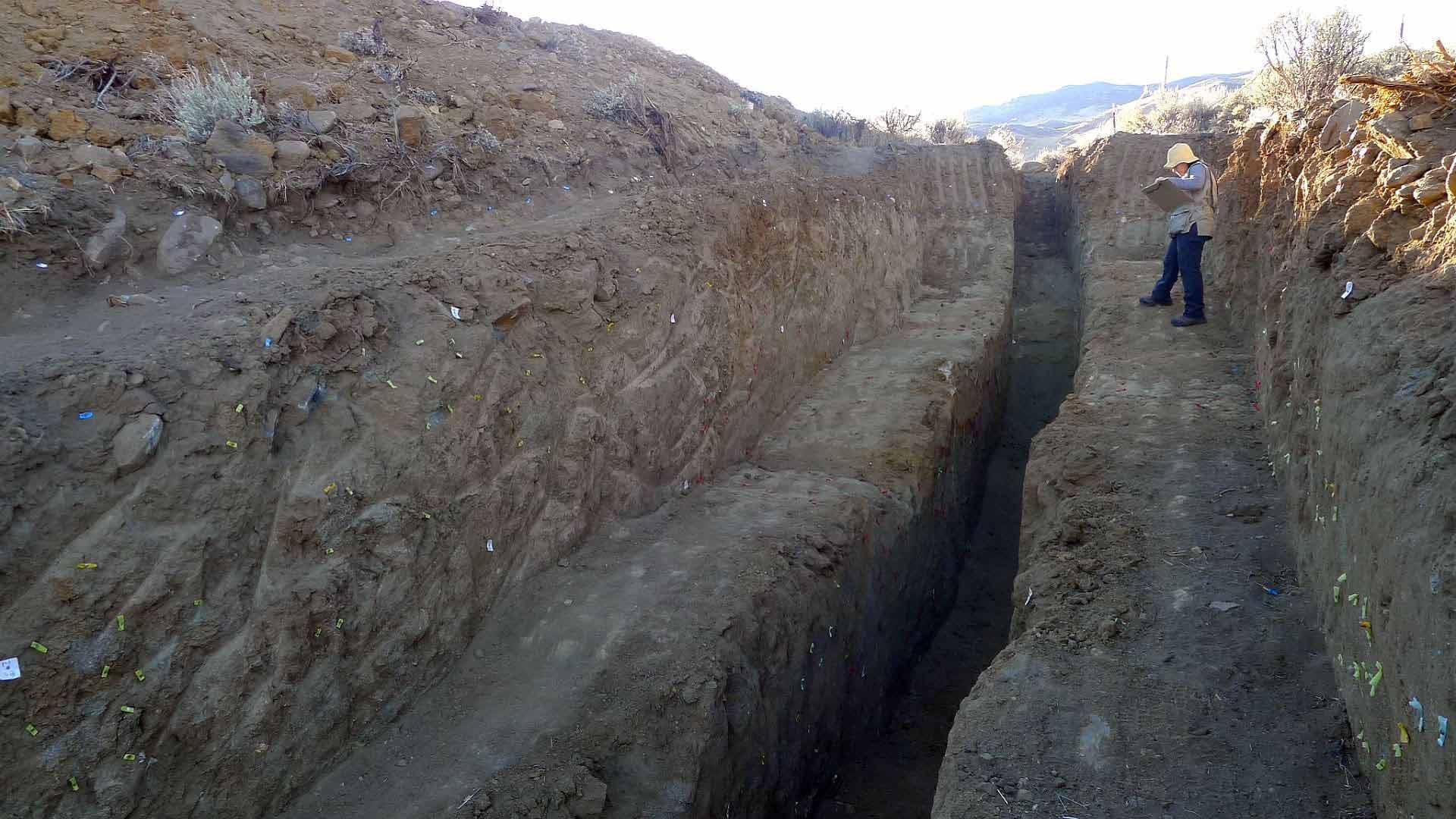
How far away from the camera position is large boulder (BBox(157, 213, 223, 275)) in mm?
4621

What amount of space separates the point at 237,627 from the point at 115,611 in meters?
0.45

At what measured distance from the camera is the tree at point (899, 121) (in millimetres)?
15922

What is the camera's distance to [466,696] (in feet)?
13.8

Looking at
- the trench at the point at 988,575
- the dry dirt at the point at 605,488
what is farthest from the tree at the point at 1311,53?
the dry dirt at the point at 605,488

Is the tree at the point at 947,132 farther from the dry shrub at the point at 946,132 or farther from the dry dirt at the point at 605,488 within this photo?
the dry dirt at the point at 605,488

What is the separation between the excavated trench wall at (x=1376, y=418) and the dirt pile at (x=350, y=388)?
2.70 metres

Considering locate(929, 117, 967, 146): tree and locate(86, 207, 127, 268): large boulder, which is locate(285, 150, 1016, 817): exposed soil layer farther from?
locate(929, 117, 967, 146): tree

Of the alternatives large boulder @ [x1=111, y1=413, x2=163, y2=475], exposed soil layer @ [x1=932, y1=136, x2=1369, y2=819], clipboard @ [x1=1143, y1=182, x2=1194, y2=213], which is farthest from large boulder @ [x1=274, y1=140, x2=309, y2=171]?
clipboard @ [x1=1143, y1=182, x2=1194, y2=213]

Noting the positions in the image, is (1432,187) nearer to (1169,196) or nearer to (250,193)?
(1169,196)

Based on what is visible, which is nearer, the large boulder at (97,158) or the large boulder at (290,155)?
the large boulder at (97,158)

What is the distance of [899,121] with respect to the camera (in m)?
16.7

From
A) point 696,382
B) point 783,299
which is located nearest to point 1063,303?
point 783,299

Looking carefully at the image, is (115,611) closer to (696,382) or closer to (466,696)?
(466,696)

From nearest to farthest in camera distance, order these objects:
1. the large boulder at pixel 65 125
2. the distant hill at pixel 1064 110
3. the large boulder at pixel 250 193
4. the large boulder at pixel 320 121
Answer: the large boulder at pixel 65 125 → the large boulder at pixel 250 193 → the large boulder at pixel 320 121 → the distant hill at pixel 1064 110
